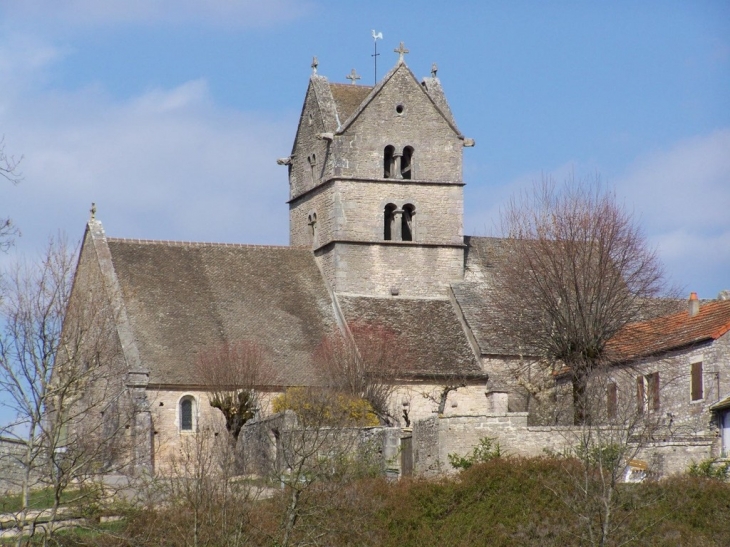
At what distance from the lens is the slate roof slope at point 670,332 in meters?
41.3

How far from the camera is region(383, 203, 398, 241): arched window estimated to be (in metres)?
52.8

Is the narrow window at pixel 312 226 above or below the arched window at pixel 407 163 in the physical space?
below

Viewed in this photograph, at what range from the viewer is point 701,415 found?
4053cm

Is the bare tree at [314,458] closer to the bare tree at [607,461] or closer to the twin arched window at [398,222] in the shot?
the bare tree at [607,461]

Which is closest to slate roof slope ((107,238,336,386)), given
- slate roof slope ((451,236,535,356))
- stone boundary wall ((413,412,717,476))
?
slate roof slope ((451,236,535,356))

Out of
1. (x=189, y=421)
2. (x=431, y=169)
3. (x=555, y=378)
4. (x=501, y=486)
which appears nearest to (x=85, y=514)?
(x=501, y=486)

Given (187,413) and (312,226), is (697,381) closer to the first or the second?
(187,413)

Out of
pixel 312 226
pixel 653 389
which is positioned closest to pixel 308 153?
pixel 312 226

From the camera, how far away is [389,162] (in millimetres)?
53281

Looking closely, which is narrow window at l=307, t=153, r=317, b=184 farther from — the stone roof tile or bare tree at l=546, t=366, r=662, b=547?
bare tree at l=546, t=366, r=662, b=547

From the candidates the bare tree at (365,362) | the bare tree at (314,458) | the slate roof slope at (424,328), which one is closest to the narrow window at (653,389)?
the bare tree at (365,362)

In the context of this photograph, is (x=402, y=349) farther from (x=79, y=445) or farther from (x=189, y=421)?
(x=79, y=445)

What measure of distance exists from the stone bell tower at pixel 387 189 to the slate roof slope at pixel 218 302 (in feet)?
4.06

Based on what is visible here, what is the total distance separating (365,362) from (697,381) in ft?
34.3
